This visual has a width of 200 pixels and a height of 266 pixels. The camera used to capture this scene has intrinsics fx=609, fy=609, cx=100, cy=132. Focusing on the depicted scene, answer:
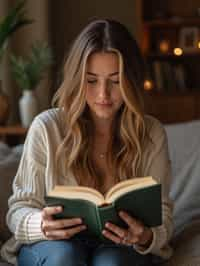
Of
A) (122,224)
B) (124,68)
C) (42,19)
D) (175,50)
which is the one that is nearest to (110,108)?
(124,68)

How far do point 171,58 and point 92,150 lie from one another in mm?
2581

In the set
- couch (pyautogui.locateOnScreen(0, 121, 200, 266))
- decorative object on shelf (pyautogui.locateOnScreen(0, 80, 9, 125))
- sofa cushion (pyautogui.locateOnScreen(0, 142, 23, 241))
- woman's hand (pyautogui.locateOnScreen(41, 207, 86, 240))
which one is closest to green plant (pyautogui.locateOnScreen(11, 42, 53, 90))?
decorative object on shelf (pyautogui.locateOnScreen(0, 80, 9, 125))

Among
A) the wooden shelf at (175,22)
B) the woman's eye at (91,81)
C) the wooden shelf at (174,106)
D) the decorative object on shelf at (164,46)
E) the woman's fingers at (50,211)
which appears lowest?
the wooden shelf at (174,106)

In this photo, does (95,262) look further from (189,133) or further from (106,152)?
(189,133)

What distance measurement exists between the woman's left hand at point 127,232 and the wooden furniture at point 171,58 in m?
2.52

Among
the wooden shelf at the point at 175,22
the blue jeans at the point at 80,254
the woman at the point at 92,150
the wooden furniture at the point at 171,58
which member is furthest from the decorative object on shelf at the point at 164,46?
the blue jeans at the point at 80,254

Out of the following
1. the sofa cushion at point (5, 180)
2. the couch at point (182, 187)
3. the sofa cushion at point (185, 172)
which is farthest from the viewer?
the sofa cushion at point (185, 172)

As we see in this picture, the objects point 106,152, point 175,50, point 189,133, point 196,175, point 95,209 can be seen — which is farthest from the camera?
point 175,50

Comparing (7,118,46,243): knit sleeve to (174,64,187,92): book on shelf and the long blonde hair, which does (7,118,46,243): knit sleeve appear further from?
(174,64,187,92): book on shelf

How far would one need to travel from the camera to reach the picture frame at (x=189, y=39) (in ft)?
13.3

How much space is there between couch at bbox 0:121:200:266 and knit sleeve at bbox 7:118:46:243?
152 millimetres

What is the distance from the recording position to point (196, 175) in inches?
84.6

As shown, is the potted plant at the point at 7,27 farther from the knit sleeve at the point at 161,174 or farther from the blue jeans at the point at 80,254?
the blue jeans at the point at 80,254

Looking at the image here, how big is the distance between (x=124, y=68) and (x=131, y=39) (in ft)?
0.33
